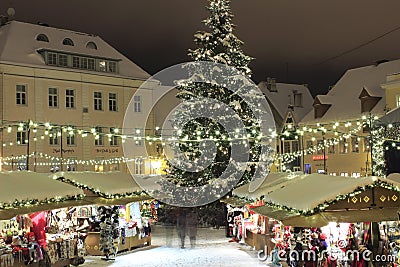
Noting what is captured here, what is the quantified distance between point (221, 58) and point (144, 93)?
16.1 m

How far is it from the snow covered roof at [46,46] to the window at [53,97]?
146cm

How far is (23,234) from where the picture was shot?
56.0 ft

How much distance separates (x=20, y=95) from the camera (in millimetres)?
35438

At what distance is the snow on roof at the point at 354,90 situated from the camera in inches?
1636

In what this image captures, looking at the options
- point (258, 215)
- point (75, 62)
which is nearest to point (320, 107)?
point (75, 62)

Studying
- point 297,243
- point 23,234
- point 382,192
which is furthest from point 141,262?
point 382,192

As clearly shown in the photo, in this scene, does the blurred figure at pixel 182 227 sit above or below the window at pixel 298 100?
below

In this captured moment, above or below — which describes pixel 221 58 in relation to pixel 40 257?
above

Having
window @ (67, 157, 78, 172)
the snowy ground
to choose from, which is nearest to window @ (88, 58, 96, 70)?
window @ (67, 157, 78, 172)

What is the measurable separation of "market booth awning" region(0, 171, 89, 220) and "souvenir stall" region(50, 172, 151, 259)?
4.95ft

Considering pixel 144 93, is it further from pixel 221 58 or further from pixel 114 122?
pixel 221 58

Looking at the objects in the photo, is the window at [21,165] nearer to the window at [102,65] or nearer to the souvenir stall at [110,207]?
the window at [102,65]

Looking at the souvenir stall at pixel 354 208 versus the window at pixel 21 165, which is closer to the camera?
the souvenir stall at pixel 354 208

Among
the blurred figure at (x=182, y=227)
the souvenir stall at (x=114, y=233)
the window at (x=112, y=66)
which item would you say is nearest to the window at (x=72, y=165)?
the window at (x=112, y=66)
